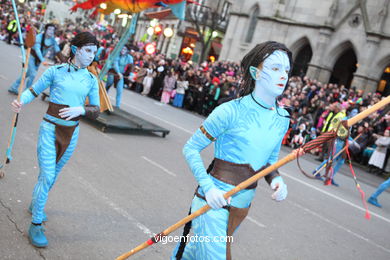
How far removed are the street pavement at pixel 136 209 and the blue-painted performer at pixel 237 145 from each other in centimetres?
164

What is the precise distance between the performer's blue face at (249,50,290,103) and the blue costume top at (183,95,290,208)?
0.10 metres

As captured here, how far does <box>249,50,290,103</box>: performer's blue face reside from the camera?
2.69 metres

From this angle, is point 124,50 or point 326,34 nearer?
point 124,50

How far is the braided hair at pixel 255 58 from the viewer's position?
275 cm

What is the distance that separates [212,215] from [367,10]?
83.9 ft

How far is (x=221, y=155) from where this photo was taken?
2699 millimetres

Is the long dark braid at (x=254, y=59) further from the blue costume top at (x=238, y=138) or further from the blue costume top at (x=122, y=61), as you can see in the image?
the blue costume top at (x=122, y=61)

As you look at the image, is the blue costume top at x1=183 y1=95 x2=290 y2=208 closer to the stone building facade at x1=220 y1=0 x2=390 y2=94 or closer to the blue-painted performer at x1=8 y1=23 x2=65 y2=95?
the blue-painted performer at x1=8 y1=23 x2=65 y2=95

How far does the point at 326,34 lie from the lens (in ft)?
85.5

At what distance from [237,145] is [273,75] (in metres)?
0.54

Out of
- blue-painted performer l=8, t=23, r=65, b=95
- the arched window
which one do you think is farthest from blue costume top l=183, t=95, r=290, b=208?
the arched window

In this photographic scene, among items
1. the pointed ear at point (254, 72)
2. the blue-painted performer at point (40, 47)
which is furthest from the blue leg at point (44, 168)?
the blue-painted performer at point (40, 47)

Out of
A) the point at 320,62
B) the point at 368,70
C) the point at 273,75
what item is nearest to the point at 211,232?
the point at 273,75

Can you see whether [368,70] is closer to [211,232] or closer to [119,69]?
[119,69]
